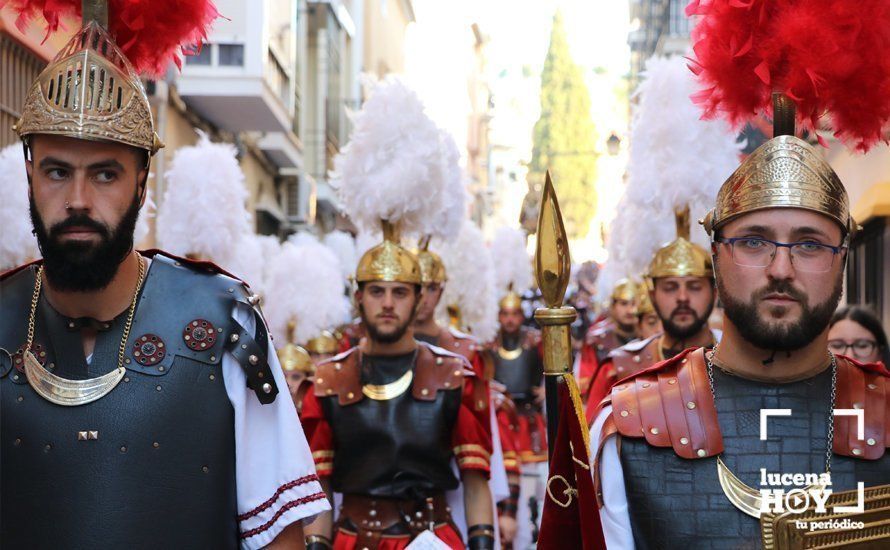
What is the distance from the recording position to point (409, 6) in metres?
48.8

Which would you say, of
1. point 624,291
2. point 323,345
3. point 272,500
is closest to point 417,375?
point 272,500

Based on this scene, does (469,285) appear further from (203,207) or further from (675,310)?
(675,310)

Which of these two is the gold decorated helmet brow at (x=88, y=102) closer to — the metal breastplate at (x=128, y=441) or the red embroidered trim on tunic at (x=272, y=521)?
the metal breastplate at (x=128, y=441)

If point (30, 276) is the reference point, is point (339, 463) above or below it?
below

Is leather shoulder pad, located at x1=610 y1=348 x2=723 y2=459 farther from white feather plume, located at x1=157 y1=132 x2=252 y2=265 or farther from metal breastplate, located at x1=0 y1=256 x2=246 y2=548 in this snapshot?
white feather plume, located at x1=157 y1=132 x2=252 y2=265

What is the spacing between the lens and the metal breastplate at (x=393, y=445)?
712 centimetres

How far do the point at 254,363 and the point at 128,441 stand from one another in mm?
434

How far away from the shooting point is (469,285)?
14.8 meters

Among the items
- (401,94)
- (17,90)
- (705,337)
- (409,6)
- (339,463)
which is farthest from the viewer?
(409,6)

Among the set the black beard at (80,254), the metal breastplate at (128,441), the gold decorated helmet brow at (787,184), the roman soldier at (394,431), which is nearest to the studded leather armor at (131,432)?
the metal breastplate at (128,441)

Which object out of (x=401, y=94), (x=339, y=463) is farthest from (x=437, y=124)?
(x=339, y=463)

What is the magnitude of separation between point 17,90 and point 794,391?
850cm

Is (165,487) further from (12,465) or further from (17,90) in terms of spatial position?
(17,90)

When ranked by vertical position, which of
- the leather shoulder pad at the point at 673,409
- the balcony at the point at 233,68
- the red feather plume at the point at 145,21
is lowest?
the leather shoulder pad at the point at 673,409
